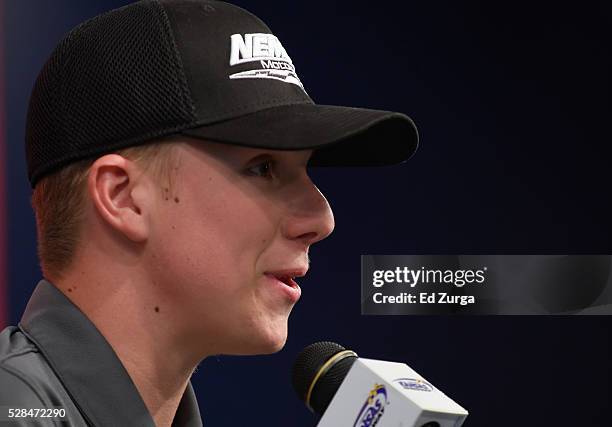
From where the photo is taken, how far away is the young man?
0.87 meters

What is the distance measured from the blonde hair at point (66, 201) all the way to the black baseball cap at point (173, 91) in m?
0.01

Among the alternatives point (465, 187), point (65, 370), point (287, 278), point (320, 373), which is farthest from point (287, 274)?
point (465, 187)

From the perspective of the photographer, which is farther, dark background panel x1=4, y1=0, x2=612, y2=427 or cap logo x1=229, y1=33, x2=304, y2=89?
dark background panel x1=4, y1=0, x2=612, y2=427

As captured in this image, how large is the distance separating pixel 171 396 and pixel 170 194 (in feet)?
0.68

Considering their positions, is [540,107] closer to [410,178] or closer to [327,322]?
[410,178]

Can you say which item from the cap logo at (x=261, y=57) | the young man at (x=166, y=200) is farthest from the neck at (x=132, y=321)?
the cap logo at (x=261, y=57)

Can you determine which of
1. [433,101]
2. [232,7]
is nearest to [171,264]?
[232,7]

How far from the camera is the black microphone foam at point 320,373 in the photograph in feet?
3.09

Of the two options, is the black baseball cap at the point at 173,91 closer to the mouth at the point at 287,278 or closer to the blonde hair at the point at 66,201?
the blonde hair at the point at 66,201

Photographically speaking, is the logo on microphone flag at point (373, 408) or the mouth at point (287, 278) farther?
the mouth at point (287, 278)

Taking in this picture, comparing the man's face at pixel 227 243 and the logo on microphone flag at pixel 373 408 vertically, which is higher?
the man's face at pixel 227 243

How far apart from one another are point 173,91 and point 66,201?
0.51 feet

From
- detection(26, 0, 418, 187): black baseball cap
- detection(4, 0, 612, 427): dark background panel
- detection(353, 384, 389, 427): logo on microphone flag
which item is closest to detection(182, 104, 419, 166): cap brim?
detection(26, 0, 418, 187): black baseball cap

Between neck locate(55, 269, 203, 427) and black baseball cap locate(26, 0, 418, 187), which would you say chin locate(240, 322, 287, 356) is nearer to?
neck locate(55, 269, 203, 427)
